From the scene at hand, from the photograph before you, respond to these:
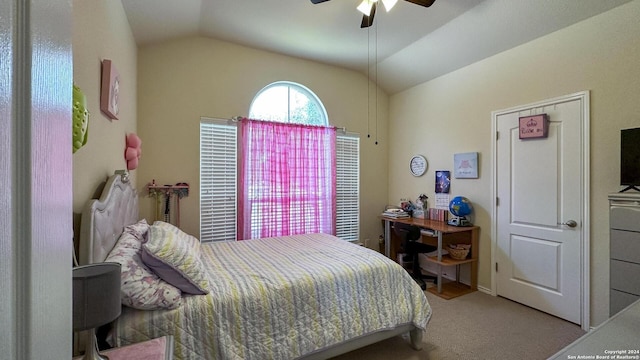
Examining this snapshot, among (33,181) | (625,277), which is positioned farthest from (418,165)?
(33,181)

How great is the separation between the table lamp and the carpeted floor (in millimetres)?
1702

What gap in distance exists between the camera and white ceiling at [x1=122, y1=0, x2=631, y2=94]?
260cm

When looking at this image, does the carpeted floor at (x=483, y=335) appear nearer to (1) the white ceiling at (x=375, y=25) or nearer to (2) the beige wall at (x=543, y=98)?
(2) the beige wall at (x=543, y=98)

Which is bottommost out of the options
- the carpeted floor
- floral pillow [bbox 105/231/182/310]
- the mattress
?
the carpeted floor

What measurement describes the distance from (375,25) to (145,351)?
11.2 feet

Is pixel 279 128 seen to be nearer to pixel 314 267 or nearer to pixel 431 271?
pixel 314 267

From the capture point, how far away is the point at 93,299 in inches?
38.6

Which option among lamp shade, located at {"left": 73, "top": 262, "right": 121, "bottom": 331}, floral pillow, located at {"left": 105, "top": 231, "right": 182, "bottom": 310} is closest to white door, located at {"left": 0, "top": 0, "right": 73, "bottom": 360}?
Result: lamp shade, located at {"left": 73, "top": 262, "right": 121, "bottom": 331}

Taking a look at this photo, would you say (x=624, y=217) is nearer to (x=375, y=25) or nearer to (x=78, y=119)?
(x=375, y=25)

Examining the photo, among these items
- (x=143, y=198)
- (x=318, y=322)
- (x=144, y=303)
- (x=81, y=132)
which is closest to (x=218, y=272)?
(x=144, y=303)

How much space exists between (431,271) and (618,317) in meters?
2.95

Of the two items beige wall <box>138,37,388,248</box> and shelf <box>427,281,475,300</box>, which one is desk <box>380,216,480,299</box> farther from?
beige wall <box>138,37,388,248</box>

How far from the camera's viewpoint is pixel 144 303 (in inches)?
56.3

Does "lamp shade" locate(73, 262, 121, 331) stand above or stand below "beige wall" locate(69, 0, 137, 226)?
below
